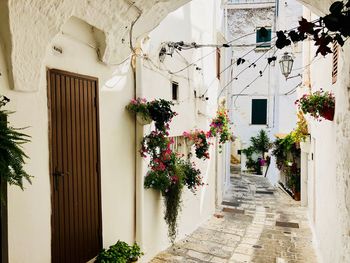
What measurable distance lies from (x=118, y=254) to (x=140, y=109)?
2314 mm

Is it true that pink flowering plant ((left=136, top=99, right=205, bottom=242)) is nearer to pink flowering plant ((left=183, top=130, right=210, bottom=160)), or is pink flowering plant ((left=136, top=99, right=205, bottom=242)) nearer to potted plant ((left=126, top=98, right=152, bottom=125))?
potted plant ((left=126, top=98, right=152, bottom=125))

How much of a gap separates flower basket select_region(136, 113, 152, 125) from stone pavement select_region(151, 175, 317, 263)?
2676 mm

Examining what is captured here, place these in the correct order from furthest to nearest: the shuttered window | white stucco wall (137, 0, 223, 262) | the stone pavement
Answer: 1. the stone pavement
2. white stucco wall (137, 0, 223, 262)
3. the shuttered window

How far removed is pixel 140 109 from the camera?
5707 mm

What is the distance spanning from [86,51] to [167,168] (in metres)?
2.80

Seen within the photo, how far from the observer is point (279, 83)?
20.9 m

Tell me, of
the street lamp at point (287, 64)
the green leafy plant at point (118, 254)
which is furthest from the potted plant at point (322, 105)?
the green leafy plant at point (118, 254)

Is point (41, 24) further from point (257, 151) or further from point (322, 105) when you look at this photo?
point (257, 151)

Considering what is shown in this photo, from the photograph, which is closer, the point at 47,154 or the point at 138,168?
the point at 47,154

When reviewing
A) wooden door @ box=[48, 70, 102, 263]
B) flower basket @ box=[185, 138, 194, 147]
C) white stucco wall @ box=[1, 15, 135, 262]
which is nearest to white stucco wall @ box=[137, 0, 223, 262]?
flower basket @ box=[185, 138, 194, 147]

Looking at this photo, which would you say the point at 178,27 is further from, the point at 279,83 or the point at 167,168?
the point at 279,83

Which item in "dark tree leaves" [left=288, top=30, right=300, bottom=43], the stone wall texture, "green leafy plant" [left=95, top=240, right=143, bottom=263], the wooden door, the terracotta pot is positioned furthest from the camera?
the terracotta pot

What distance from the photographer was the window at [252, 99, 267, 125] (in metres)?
21.7

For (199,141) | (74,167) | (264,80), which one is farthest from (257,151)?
(74,167)
